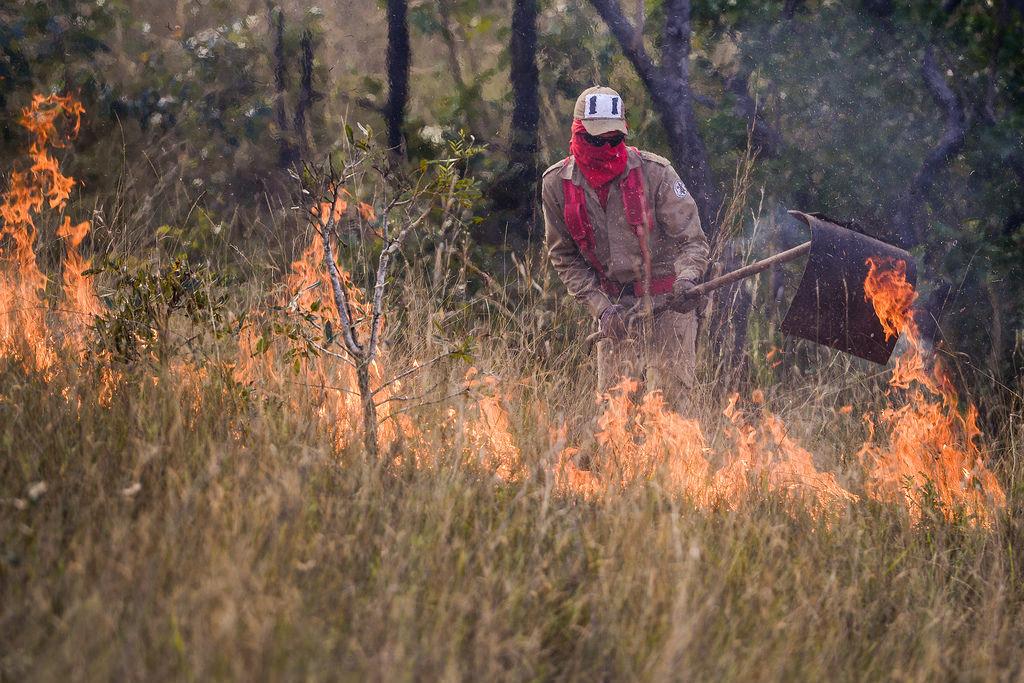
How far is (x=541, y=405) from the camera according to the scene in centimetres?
479

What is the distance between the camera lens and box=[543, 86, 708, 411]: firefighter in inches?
189

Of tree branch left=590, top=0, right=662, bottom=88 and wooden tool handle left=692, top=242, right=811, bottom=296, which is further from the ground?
tree branch left=590, top=0, right=662, bottom=88

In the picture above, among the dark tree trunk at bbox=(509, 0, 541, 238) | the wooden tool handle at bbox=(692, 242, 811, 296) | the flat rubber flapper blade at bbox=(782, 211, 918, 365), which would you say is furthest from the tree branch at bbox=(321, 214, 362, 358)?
the dark tree trunk at bbox=(509, 0, 541, 238)

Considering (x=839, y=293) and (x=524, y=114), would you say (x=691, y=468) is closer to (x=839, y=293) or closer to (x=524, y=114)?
(x=839, y=293)

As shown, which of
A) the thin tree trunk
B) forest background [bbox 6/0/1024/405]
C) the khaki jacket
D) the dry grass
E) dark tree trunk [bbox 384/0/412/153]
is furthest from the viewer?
dark tree trunk [bbox 384/0/412/153]

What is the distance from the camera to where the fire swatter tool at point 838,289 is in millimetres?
4199

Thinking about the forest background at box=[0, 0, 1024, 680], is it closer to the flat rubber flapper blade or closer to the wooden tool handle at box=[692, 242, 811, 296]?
the flat rubber flapper blade

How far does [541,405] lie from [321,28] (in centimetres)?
523

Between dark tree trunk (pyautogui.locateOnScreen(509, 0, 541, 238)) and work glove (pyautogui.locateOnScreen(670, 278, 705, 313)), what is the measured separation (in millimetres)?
2511

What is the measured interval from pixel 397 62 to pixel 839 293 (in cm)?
493

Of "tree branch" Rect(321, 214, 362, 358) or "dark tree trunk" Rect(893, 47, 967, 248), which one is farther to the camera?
"dark tree trunk" Rect(893, 47, 967, 248)

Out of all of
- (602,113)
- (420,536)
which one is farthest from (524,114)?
Answer: (420,536)

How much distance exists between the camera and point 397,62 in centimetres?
812

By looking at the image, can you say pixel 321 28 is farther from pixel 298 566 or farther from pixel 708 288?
pixel 298 566
